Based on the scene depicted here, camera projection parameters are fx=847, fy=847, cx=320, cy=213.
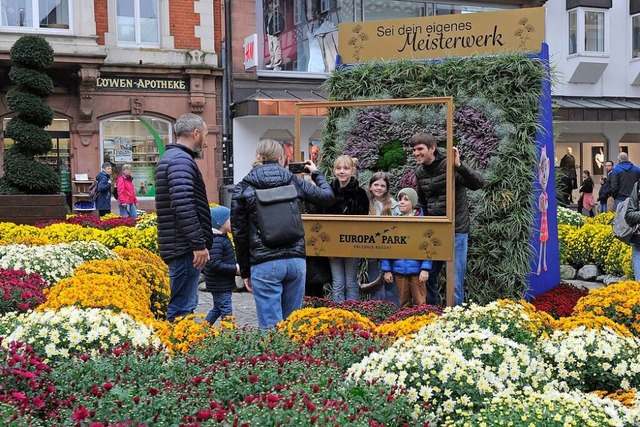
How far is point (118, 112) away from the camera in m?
22.5

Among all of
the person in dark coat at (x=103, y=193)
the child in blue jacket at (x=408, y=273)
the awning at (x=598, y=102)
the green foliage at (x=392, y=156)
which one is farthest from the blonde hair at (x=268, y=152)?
the awning at (x=598, y=102)

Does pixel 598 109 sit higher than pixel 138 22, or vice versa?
pixel 138 22

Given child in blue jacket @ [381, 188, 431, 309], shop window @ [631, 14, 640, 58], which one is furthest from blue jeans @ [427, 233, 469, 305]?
shop window @ [631, 14, 640, 58]

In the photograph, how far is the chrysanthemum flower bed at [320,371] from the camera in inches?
137

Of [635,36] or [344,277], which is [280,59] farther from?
[344,277]

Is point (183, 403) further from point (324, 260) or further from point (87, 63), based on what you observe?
point (87, 63)

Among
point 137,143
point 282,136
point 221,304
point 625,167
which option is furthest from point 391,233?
point 282,136

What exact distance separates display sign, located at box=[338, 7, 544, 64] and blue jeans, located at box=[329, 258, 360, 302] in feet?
7.73

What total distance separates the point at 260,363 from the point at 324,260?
4028 mm

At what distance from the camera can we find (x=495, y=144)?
331 inches

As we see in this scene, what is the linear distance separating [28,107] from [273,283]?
35.6 ft

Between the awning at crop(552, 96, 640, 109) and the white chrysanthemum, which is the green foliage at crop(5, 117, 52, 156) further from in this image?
the awning at crop(552, 96, 640, 109)

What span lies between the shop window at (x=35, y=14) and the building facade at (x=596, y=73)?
15.2m

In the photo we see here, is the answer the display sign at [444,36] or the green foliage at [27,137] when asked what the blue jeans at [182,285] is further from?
the green foliage at [27,137]
